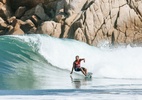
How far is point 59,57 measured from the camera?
2233cm

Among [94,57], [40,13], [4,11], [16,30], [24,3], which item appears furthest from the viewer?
[24,3]

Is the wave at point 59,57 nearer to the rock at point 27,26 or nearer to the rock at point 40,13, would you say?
the rock at point 27,26

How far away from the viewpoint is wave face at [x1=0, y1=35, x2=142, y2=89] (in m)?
19.6

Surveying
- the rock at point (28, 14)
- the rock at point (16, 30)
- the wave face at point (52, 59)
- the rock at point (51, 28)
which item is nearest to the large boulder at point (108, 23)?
the rock at point (51, 28)

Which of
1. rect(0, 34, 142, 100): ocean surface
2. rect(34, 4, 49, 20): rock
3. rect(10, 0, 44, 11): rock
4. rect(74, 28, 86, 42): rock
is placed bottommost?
rect(0, 34, 142, 100): ocean surface

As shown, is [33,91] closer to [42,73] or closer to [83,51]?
[42,73]

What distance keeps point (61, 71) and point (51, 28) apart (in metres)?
9.19

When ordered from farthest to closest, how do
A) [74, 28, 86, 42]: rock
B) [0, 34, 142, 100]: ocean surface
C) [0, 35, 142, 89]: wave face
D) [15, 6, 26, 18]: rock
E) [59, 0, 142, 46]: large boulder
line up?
1. [15, 6, 26, 18]: rock
2. [59, 0, 142, 46]: large boulder
3. [74, 28, 86, 42]: rock
4. [0, 35, 142, 89]: wave face
5. [0, 34, 142, 100]: ocean surface

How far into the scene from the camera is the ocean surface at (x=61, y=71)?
13352 mm

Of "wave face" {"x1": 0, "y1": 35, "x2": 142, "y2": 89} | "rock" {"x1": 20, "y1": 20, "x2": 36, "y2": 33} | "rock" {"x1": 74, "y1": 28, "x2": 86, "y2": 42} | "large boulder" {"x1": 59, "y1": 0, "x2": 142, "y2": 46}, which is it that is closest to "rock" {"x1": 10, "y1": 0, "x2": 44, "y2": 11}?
"rock" {"x1": 20, "y1": 20, "x2": 36, "y2": 33}

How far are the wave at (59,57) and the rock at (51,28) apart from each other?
4.21m

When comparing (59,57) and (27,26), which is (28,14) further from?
(59,57)

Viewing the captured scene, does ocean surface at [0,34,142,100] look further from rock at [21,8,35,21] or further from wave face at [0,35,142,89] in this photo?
rock at [21,8,35,21]

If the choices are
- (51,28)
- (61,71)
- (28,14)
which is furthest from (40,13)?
(61,71)
